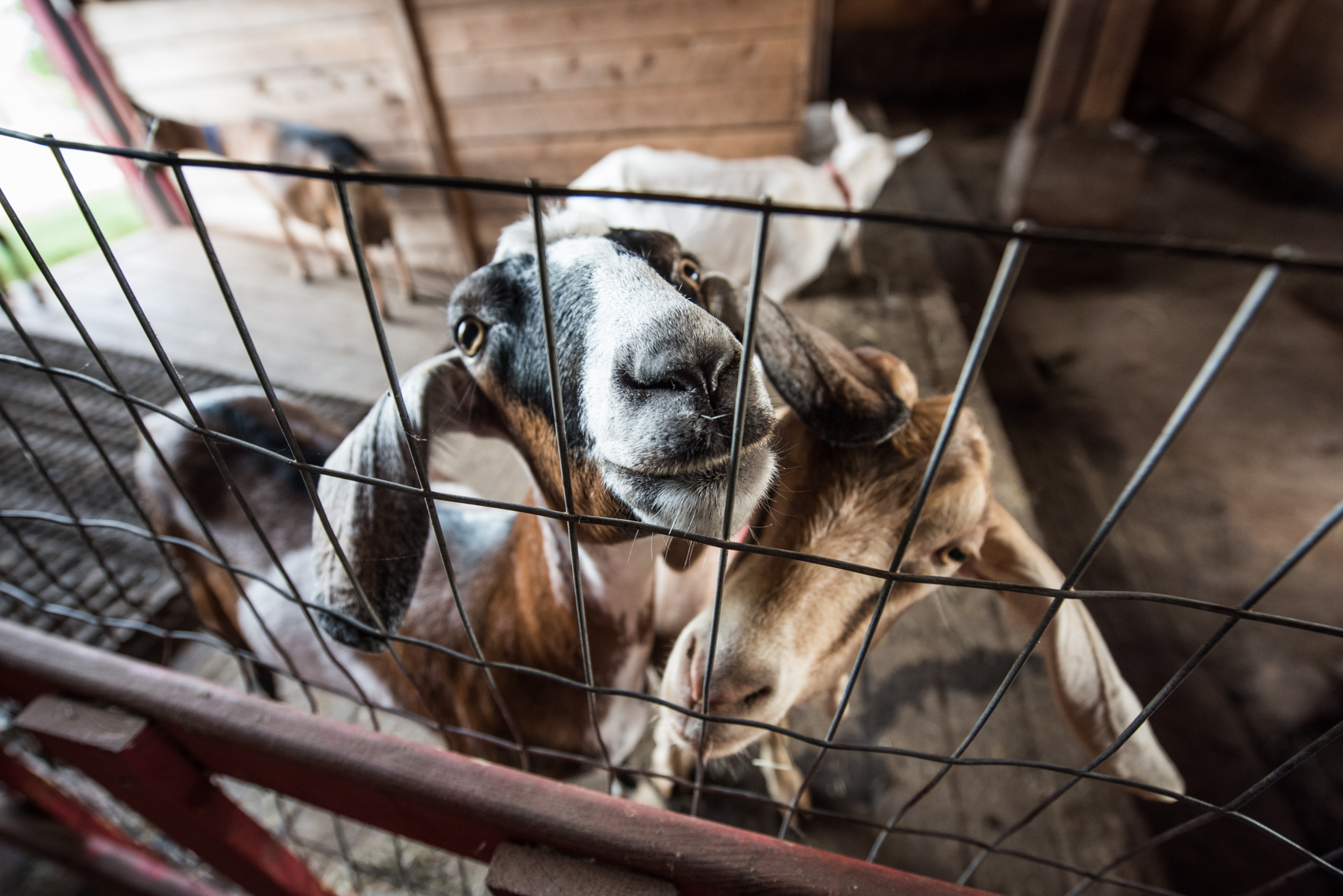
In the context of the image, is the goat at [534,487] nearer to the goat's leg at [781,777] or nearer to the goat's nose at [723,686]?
the goat's nose at [723,686]

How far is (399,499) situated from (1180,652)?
302cm

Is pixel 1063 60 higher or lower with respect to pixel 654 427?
lower

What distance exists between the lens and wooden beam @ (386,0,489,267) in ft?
11.5

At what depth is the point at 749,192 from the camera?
134 inches

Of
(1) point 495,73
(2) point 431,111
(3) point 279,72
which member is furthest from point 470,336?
(3) point 279,72

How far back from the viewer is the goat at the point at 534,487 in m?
0.72

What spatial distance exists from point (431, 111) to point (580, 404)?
12.7 feet

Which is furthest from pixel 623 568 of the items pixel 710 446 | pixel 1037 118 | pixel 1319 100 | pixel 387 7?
pixel 1319 100

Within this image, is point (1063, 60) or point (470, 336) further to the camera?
point (1063, 60)

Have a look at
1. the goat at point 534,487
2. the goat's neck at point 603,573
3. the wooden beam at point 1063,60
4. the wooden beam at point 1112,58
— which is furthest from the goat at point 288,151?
the wooden beam at point 1112,58

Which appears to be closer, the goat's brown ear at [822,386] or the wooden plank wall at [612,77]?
the goat's brown ear at [822,386]

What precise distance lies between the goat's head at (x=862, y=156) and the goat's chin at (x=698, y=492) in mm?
3881

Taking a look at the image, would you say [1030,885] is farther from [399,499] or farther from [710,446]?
[399,499]

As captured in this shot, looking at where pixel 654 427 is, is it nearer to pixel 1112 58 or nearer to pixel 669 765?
pixel 669 765
